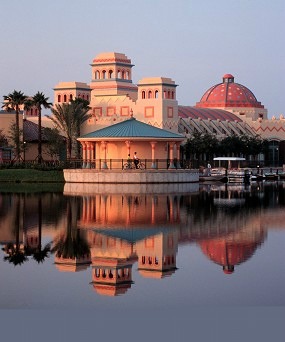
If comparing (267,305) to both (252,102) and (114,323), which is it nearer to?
(114,323)

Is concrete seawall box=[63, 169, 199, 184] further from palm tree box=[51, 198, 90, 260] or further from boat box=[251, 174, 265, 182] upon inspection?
palm tree box=[51, 198, 90, 260]

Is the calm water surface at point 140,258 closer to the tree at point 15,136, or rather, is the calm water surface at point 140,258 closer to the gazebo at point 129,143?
the gazebo at point 129,143

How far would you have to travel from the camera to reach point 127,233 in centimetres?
2150

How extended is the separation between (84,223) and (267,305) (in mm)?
13662

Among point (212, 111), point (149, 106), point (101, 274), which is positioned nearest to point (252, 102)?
point (212, 111)

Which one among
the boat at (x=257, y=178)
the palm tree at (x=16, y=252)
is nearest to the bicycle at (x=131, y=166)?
the boat at (x=257, y=178)

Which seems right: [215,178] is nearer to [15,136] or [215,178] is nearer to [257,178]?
[257,178]

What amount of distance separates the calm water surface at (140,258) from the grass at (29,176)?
31.8m

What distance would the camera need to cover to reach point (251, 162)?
94812mm

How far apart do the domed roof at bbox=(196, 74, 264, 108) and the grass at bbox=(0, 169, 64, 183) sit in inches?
2066

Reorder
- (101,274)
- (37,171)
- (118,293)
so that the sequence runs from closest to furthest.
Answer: (118,293), (101,274), (37,171)

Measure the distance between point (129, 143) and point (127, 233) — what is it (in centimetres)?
3997

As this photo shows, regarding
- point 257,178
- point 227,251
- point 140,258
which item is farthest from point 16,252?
point 257,178

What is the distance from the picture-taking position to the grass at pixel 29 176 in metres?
62.2
